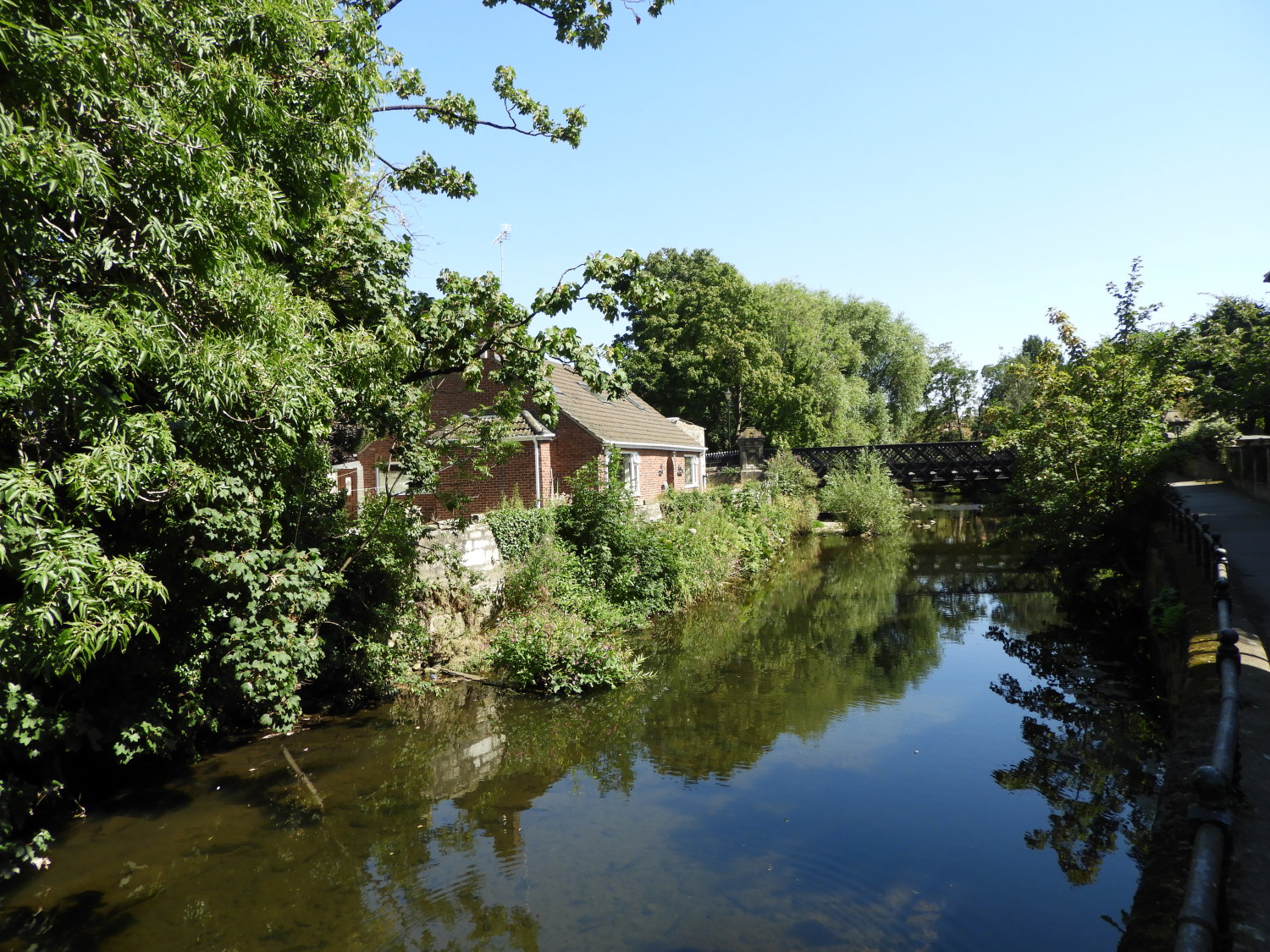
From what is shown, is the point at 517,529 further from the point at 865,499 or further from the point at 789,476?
the point at 789,476

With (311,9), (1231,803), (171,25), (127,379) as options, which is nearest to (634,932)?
(1231,803)

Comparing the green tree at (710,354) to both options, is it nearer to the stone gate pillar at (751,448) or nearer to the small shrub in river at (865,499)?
the stone gate pillar at (751,448)

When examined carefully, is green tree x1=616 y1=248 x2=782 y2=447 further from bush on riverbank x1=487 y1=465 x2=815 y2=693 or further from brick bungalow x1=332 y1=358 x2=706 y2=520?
bush on riverbank x1=487 y1=465 x2=815 y2=693

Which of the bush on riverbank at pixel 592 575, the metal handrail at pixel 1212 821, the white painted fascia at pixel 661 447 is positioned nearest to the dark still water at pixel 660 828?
the bush on riverbank at pixel 592 575

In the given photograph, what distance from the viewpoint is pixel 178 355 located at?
17.2 ft

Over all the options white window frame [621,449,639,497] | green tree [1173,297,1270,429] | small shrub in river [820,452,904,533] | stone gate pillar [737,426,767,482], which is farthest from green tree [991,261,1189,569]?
stone gate pillar [737,426,767,482]

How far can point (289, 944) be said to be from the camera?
18.2 ft

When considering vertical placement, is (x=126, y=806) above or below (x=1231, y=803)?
below

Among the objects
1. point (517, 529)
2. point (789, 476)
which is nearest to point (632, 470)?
point (789, 476)

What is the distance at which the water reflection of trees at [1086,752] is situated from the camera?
691cm

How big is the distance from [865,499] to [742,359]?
43.0ft

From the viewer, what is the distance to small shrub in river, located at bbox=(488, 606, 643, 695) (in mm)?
11344

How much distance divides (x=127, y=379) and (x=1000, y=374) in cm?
8093

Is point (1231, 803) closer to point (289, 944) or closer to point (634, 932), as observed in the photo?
point (634, 932)
